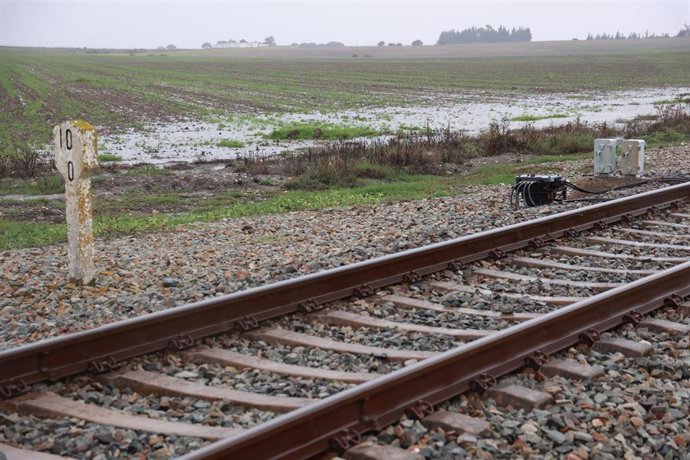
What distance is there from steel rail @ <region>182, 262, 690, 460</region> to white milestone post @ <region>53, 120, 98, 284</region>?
4.41m

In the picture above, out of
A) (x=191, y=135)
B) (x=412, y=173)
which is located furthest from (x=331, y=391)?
(x=191, y=135)

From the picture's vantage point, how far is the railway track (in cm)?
487

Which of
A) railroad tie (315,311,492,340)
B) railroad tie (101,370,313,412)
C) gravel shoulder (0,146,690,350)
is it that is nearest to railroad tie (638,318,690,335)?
railroad tie (315,311,492,340)

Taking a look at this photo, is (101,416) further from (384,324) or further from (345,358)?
(384,324)

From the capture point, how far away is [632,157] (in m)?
14.6

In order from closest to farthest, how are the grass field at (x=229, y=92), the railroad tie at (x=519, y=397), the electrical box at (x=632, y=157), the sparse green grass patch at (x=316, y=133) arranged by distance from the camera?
the railroad tie at (x=519, y=397), the electrical box at (x=632, y=157), the sparse green grass patch at (x=316, y=133), the grass field at (x=229, y=92)

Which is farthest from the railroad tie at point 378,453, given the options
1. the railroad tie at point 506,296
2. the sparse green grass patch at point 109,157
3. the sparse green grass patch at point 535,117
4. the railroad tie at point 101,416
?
the sparse green grass patch at point 535,117

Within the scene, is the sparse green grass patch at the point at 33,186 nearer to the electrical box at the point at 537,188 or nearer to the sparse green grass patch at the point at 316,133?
the electrical box at the point at 537,188

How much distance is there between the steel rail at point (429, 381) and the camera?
4402 millimetres

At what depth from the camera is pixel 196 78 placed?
254 feet

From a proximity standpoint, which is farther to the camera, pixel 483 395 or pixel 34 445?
pixel 483 395

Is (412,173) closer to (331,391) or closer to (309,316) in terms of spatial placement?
(309,316)

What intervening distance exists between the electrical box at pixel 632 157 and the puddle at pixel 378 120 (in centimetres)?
1068

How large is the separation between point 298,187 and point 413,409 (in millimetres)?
12683
